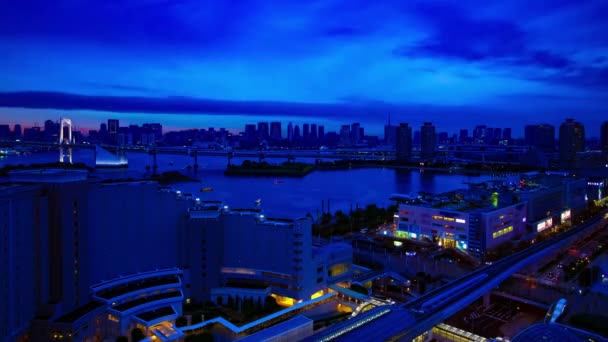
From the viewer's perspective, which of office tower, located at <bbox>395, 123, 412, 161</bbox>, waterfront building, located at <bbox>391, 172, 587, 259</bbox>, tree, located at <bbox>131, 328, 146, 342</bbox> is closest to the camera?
tree, located at <bbox>131, 328, 146, 342</bbox>

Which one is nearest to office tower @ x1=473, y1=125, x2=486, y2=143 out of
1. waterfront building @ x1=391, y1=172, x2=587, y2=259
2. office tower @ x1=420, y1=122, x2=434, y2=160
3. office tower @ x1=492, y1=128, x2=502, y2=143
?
office tower @ x1=492, y1=128, x2=502, y2=143

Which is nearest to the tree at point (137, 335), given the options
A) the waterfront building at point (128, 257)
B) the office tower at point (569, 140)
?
the waterfront building at point (128, 257)

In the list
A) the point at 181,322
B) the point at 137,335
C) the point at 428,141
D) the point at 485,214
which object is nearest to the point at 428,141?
the point at 428,141

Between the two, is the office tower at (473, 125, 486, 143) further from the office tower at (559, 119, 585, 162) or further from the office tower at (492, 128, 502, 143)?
the office tower at (559, 119, 585, 162)

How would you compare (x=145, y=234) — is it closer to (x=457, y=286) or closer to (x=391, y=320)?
(x=391, y=320)

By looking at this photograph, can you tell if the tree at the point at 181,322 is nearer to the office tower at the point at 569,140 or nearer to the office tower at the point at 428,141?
the office tower at the point at 569,140

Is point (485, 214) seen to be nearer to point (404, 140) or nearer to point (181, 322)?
point (181, 322)
